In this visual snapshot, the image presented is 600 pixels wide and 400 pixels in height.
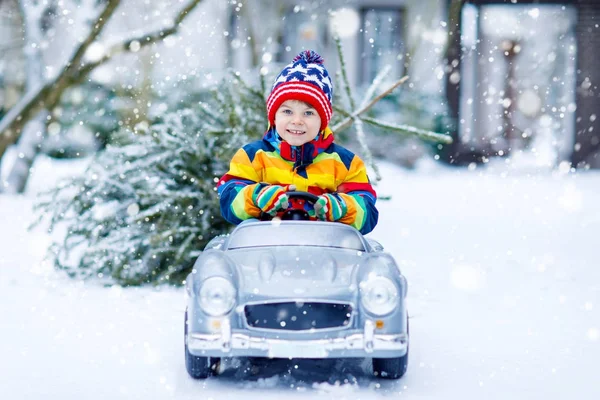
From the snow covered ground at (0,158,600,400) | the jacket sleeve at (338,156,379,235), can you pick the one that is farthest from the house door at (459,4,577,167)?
the jacket sleeve at (338,156,379,235)

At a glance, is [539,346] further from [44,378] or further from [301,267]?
[44,378]

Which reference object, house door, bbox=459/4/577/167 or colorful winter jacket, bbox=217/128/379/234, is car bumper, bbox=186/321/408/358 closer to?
colorful winter jacket, bbox=217/128/379/234

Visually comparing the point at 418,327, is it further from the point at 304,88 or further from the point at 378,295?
the point at 304,88

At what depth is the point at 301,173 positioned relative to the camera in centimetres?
411

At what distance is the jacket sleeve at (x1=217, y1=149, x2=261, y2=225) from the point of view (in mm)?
3992

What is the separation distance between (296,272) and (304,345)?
0.33 meters

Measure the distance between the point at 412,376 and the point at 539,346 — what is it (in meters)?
0.95

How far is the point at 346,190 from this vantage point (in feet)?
13.7

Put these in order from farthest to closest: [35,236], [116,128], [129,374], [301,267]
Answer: [116,128] → [35,236] → [129,374] → [301,267]

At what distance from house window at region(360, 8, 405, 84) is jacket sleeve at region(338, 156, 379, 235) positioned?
1447cm

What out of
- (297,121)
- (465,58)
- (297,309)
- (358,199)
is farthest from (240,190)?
(465,58)

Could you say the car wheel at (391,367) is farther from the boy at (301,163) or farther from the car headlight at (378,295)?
the boy at (301,163)

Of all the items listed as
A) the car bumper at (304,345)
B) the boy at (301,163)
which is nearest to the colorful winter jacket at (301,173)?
the boy at (301,163)

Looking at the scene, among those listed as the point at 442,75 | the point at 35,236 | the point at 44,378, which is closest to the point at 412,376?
the point at 44,378
